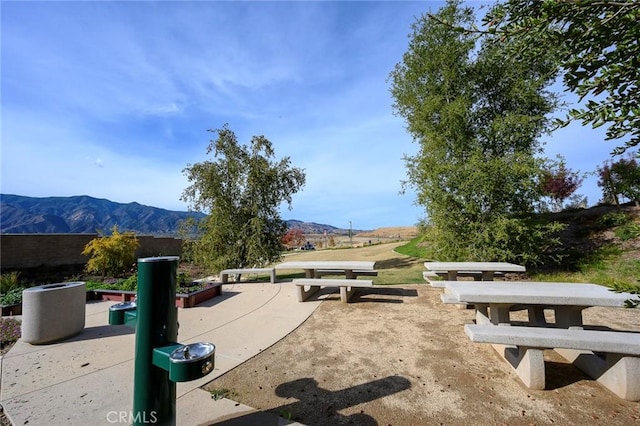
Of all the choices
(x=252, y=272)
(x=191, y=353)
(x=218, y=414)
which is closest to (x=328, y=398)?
(x=218, y=414)

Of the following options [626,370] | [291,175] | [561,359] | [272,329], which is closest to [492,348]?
[561,359]

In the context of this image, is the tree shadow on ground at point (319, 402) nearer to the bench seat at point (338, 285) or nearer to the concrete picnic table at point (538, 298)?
the concrete picnic table at point (538, 298)

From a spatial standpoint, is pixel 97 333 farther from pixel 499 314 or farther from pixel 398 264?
pixel 398 264

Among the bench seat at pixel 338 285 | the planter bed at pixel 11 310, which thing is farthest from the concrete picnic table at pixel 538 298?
the planter bed at pixel 11 310

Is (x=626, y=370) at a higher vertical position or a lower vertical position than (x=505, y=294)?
lower

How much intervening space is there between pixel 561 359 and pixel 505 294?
3.58ft

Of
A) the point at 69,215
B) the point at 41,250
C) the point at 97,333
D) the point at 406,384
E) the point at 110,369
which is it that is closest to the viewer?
the point at 406,384

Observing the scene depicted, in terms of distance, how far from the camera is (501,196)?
906cm

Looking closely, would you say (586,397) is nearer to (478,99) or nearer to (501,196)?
(501,196)

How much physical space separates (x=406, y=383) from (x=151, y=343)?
251 cm

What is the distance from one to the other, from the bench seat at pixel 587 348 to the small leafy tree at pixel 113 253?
11779 millimetres

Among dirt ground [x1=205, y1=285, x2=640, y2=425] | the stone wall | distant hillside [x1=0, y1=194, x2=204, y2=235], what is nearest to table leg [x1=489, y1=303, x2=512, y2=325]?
dirt ground [x1=205, y1=285, x2=640, y2=425]

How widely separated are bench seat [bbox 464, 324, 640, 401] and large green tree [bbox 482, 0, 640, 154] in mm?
1927

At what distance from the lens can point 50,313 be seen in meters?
4.10
